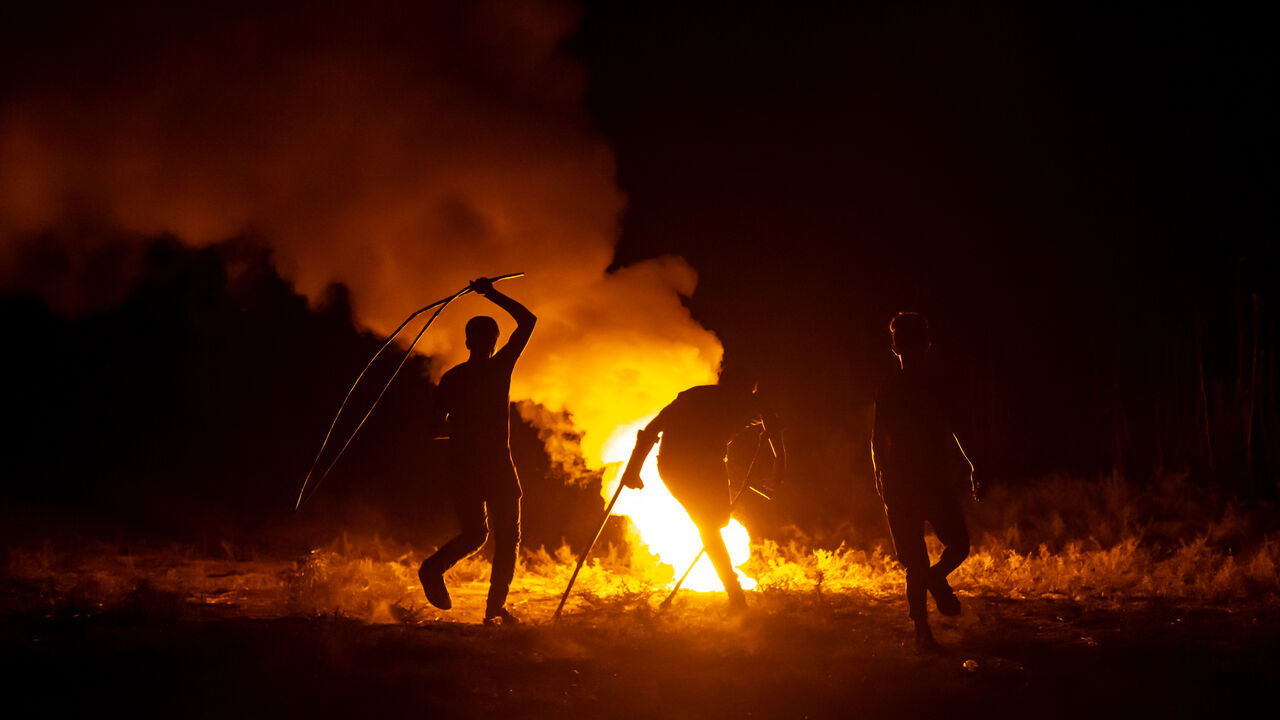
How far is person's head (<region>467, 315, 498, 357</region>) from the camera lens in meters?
6.88

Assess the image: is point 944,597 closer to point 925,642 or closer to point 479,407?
point 925,642

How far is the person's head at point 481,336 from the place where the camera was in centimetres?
688

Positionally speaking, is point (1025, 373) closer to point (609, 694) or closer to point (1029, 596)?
point (1029, 596)

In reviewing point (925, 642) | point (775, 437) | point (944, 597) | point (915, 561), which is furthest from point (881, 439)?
point (775, 437)

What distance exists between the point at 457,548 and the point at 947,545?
11.1ft

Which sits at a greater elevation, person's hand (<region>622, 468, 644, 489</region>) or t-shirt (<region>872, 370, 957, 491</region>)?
t-shirt (<region>872, 370, 957, 491</region>)

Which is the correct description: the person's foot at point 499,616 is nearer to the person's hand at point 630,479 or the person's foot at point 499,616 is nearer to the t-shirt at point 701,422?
the person's hand at point 630,479

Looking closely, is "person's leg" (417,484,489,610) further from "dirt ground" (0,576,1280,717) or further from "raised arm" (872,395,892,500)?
"raised arm" (872,395,892,500)

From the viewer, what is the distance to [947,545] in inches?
234

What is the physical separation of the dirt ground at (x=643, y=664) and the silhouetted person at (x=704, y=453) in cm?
57

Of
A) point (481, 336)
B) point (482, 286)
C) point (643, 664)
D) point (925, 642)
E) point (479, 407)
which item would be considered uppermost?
point (482, 286)

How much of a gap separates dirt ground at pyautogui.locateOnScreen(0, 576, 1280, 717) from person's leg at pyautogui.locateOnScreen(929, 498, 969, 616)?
334 mm

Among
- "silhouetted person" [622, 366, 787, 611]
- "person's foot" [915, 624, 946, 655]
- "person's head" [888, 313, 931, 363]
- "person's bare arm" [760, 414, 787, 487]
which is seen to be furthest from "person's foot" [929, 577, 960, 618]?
"person's bare arm" [760, 414, 787, 487]

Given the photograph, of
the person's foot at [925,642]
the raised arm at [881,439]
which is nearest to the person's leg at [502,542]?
the raised arm at [881,439]
